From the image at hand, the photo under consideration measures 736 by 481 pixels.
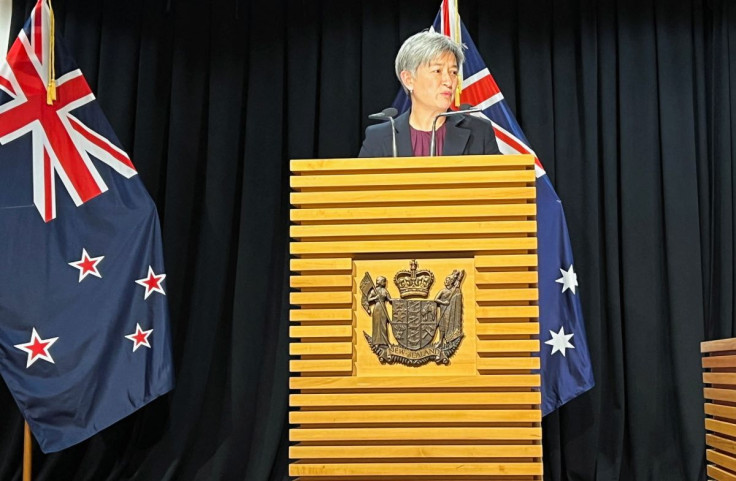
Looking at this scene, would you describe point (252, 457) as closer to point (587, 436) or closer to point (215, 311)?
point (215, 311)

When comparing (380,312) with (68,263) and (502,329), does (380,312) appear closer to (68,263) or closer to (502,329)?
(502,329)

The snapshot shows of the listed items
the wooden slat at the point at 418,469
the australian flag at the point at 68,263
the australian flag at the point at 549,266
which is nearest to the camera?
the wooden slat at the point at 418,469

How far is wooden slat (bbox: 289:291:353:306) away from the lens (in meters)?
2.36

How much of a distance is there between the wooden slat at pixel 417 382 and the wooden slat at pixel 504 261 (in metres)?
0.28

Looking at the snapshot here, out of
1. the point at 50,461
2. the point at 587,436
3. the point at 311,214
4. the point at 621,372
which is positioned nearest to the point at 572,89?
the point at 621,372

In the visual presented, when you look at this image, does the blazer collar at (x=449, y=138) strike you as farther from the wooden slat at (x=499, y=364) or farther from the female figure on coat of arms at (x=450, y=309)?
the wooden slat at (x=499, y=364)

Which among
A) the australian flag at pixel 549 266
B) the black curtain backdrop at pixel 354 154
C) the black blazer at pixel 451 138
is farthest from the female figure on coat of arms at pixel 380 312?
the black curtain backdrop at pixel 354 154

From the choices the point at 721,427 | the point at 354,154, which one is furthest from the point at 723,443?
the point at 354,154

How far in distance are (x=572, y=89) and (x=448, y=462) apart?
3308 mm

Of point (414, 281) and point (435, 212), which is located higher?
Result: point (435, 212)

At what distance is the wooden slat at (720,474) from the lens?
10.2 feet

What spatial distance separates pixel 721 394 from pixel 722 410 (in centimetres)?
7

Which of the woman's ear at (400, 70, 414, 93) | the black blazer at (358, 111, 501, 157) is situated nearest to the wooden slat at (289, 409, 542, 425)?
the black blazer at (358, 111, 501, 157)

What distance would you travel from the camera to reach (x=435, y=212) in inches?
92.8
